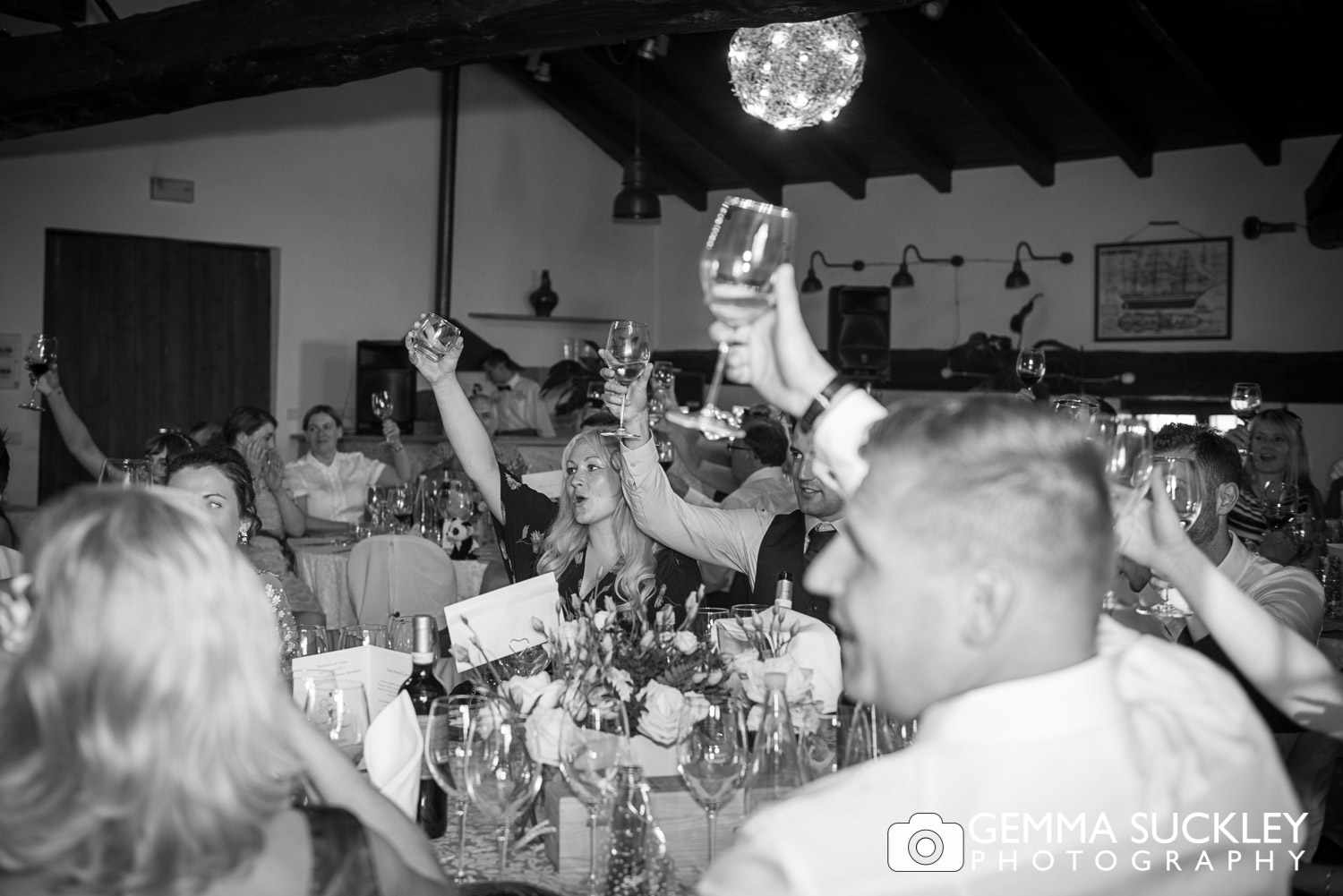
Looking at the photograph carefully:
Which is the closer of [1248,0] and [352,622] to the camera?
[352,622]

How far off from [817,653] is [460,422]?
137 cm

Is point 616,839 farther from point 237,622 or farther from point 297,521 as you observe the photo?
point 297,521

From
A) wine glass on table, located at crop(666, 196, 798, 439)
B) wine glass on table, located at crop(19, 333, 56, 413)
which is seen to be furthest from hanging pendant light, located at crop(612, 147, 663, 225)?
wine glass on table, located at crop(666, 196, 798, 439)

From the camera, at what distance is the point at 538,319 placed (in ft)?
38.5

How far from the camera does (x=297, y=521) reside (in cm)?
593

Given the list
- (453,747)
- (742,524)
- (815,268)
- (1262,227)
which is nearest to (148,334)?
(815,268)

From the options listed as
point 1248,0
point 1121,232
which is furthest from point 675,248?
point 1248,0

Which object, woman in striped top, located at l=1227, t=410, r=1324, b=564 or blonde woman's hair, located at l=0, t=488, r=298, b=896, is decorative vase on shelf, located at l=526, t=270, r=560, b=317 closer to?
woman in striped top, located at l=1227, t=410, r=1324, b=564

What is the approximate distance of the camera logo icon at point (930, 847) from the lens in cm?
105

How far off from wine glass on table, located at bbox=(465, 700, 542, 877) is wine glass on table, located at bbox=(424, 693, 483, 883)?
0.05 ft

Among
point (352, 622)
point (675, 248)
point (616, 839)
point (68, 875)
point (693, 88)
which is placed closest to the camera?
point (68, 875)

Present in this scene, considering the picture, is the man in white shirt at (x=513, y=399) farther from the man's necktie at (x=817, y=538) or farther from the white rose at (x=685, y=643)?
the white rose at (x=685, y=643)

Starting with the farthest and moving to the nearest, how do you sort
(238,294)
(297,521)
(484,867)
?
(238,294)
(297,521)
(484,867)

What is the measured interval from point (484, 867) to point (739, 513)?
1704mm
